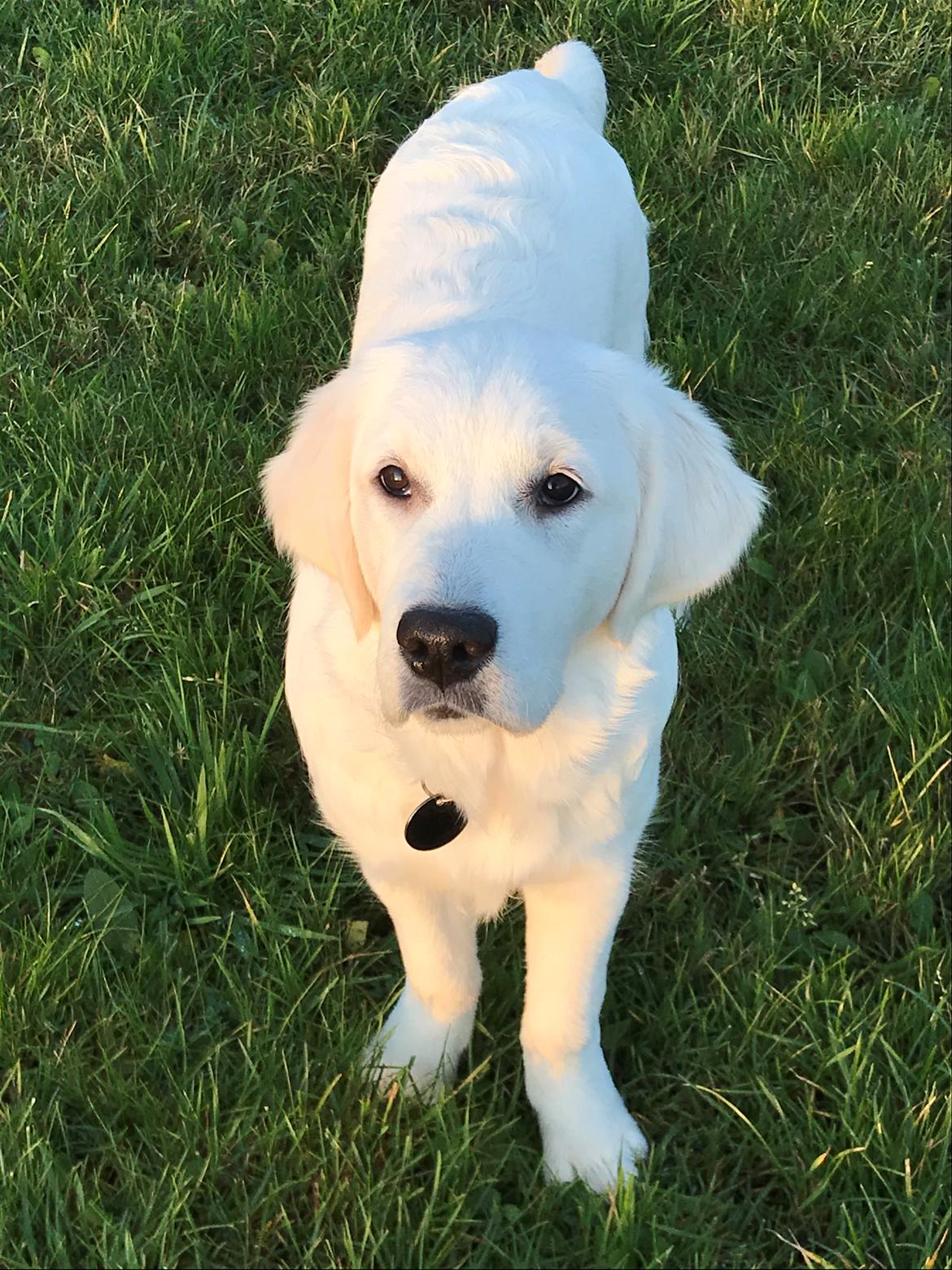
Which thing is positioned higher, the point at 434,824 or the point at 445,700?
the point at 445,700

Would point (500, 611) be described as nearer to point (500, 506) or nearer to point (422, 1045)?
point (500, 506)

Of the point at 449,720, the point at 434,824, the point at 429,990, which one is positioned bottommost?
the point at 429,990

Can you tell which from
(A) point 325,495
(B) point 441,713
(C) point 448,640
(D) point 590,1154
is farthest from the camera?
(D) point 590,1154

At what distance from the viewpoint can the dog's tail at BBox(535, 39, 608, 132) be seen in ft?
11.3

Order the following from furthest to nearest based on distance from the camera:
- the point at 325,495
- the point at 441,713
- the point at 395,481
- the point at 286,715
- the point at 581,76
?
1. the point at 581,76
2. the point at 286,715
3. the point at 325,495
4. the point at 395,481
5. the point at 441,713

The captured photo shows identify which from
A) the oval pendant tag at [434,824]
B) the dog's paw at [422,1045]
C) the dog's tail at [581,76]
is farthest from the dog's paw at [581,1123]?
the dog's tail at [581,76]

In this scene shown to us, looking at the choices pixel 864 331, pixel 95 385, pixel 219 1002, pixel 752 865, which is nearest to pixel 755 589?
pixel 752 865

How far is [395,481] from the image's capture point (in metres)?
1.90

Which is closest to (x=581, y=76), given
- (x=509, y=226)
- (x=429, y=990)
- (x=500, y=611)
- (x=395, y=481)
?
(x=509, y=226)

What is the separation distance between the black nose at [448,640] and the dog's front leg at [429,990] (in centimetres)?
69

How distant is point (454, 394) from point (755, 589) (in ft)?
5.33

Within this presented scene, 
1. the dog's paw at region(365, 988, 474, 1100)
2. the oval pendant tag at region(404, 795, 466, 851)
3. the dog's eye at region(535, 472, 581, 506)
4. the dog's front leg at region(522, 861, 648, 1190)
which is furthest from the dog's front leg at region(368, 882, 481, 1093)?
the dog's eye at region(535, 472, 581, 506)

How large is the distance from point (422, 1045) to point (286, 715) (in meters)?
0.90

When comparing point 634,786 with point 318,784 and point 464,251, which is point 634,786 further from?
point 464,251
